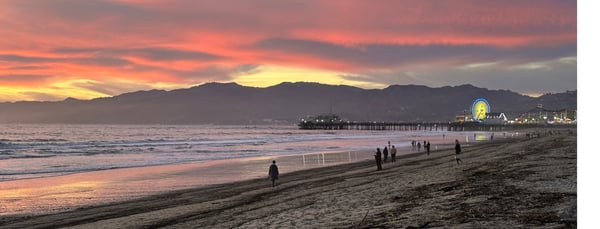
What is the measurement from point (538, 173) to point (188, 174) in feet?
74.6

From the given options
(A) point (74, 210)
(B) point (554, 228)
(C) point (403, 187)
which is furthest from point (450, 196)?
(A) point (74, 210)

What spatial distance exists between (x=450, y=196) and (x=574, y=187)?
2667 mm

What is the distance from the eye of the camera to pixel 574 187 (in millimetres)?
11039

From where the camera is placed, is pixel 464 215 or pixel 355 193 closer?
pixel 464 215

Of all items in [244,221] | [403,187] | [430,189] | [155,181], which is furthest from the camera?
[155,181]

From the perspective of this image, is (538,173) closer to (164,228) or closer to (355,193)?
(355,193)

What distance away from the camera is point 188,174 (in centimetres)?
3206

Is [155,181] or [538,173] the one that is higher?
[538,173]

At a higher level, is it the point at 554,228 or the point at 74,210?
the point at 554,228

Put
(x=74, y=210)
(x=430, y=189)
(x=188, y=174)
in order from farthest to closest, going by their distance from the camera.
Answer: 1. (x=188, y=174)
2. (x=74, y=210)
3. (x=430, y=189)
